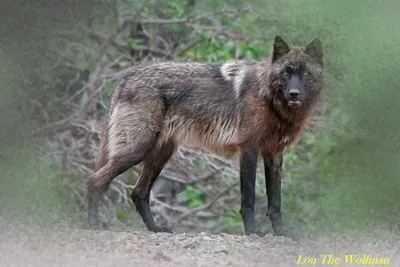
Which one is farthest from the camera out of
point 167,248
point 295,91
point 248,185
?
point 248,185

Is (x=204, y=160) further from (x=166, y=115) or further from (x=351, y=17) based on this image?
(x=351, y=17)

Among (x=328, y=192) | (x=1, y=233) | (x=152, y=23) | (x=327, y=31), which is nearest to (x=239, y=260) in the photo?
(x=1, y=233)

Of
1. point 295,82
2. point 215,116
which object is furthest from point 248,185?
point 295,82

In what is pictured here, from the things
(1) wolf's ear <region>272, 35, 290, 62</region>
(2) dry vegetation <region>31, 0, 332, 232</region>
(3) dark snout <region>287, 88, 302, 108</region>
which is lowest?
(2) dry vegetation <region>31, 0, 332, 232</region>

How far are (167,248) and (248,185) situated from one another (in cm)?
118

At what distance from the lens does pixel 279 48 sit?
18.0ft

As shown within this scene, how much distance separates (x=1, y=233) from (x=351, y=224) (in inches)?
70.8

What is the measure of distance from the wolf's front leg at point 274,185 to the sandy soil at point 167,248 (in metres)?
0.56

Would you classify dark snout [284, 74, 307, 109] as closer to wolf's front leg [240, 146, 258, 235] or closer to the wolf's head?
the wolf's head

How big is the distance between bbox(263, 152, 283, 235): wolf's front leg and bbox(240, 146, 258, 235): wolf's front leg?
0.72 feet

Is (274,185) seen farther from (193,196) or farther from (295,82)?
(193,196)

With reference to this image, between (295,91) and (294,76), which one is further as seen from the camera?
(294,76)

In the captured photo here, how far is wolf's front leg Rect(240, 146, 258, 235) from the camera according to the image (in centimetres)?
550

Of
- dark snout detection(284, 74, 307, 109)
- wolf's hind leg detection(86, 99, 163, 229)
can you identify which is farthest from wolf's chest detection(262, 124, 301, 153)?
wolf's hind leg detection(86, 99, 163, 229)
